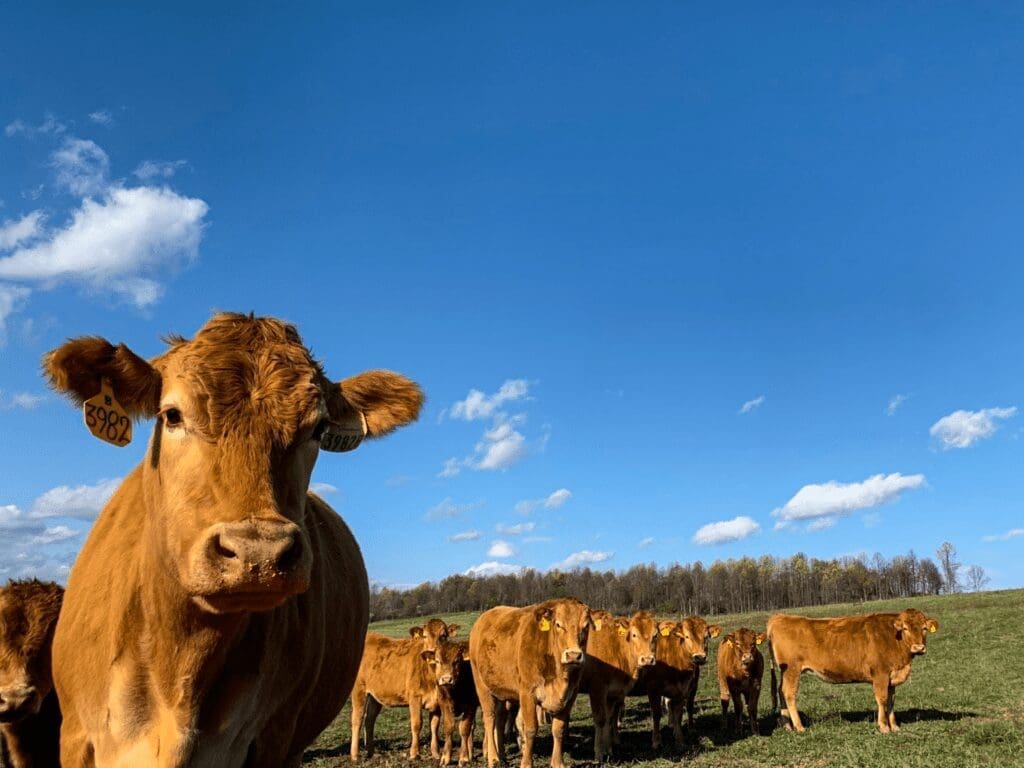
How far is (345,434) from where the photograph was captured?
423 cm

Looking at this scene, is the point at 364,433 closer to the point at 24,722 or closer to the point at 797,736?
the point at 24,722

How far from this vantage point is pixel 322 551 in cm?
495

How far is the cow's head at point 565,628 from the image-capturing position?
41.5 feet

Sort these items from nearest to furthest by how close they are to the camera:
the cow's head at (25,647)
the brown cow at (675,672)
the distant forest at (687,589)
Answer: the cow's head at (25,647) < the brown cow at (675,672) < the distant forest at (687,589)

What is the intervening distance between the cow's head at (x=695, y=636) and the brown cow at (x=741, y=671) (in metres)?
0.52

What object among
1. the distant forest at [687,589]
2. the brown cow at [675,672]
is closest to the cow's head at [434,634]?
the brown cow at [675,672]

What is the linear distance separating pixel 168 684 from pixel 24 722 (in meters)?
2.87

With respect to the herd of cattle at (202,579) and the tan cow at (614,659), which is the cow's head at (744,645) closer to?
the tan cow at (614,659)

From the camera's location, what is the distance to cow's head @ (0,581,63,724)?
16.8ft

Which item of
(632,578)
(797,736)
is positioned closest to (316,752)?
(797,736)

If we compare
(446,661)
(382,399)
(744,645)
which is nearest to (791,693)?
(744,645)

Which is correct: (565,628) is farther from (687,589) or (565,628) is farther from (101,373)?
(687,589)

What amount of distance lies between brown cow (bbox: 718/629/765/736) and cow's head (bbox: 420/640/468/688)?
19.8 feet

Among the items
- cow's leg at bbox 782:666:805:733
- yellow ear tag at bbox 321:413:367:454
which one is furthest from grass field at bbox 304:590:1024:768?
yellow ear tag at bbox 321:413:367:454
